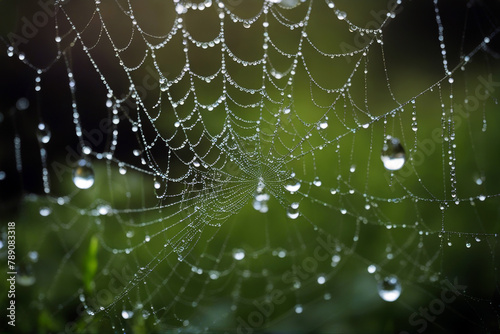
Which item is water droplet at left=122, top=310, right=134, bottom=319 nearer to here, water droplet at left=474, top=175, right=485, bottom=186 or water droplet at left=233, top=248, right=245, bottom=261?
water droplet at left=233, top=248, right=245, bottom=261

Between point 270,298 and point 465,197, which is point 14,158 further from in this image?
point 465,197

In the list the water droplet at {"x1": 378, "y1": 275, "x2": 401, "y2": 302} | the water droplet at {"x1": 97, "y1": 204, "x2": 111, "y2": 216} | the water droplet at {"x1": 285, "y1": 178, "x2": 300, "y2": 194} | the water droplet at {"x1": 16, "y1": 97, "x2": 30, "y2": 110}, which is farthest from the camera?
the water droplet at {"x1": 16, "y1": 97, "x2": 30, "y2": 110}

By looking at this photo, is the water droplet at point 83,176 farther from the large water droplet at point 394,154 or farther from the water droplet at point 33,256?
the large water droplet at point 394,154

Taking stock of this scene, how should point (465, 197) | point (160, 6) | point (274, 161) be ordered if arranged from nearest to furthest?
point (274, 161) → point (465, 197) → point (160, 6)

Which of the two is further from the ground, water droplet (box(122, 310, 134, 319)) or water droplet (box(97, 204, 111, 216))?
water droplet (box(97, 204, 111, 216))

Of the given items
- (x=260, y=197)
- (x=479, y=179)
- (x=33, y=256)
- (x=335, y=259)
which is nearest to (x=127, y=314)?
(x=260, y=197)

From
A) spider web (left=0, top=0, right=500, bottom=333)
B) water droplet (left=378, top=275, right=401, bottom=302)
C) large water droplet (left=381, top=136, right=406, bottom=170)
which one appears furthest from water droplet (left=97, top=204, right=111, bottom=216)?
large water droplet (left=381, top=136, right=406, bottom=170)

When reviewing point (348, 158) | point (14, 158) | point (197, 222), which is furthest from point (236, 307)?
point (14, 158)

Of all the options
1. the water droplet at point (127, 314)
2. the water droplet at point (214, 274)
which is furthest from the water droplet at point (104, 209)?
the water droplet at point (127, 314)
